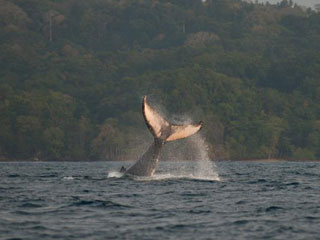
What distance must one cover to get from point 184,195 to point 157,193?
1.17 m

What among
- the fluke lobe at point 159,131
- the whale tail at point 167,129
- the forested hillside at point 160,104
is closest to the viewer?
the fluke lobe at point 159,131

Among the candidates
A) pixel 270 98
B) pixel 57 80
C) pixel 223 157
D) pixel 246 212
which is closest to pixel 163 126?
pixel 246 212

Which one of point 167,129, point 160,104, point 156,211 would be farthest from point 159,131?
point 160,104

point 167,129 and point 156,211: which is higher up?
point 167,129

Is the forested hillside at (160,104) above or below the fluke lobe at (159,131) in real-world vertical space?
above

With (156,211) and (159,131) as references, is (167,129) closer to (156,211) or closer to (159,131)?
(159,131)

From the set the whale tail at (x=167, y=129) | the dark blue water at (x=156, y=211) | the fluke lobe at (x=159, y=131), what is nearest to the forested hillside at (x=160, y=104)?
the fluke lobe at (x=159, y=131)

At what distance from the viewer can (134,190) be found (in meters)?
30.2

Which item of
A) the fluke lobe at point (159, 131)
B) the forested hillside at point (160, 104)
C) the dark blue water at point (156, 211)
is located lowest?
the dark blue water at point (156, 211)

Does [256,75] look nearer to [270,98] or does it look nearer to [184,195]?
[270,98]

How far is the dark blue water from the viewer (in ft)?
65.9

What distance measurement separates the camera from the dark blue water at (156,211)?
20094 mm

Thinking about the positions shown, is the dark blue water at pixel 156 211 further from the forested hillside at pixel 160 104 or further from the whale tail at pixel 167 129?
the forested hillside at pixel 160 104

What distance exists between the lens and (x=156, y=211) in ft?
78.8
